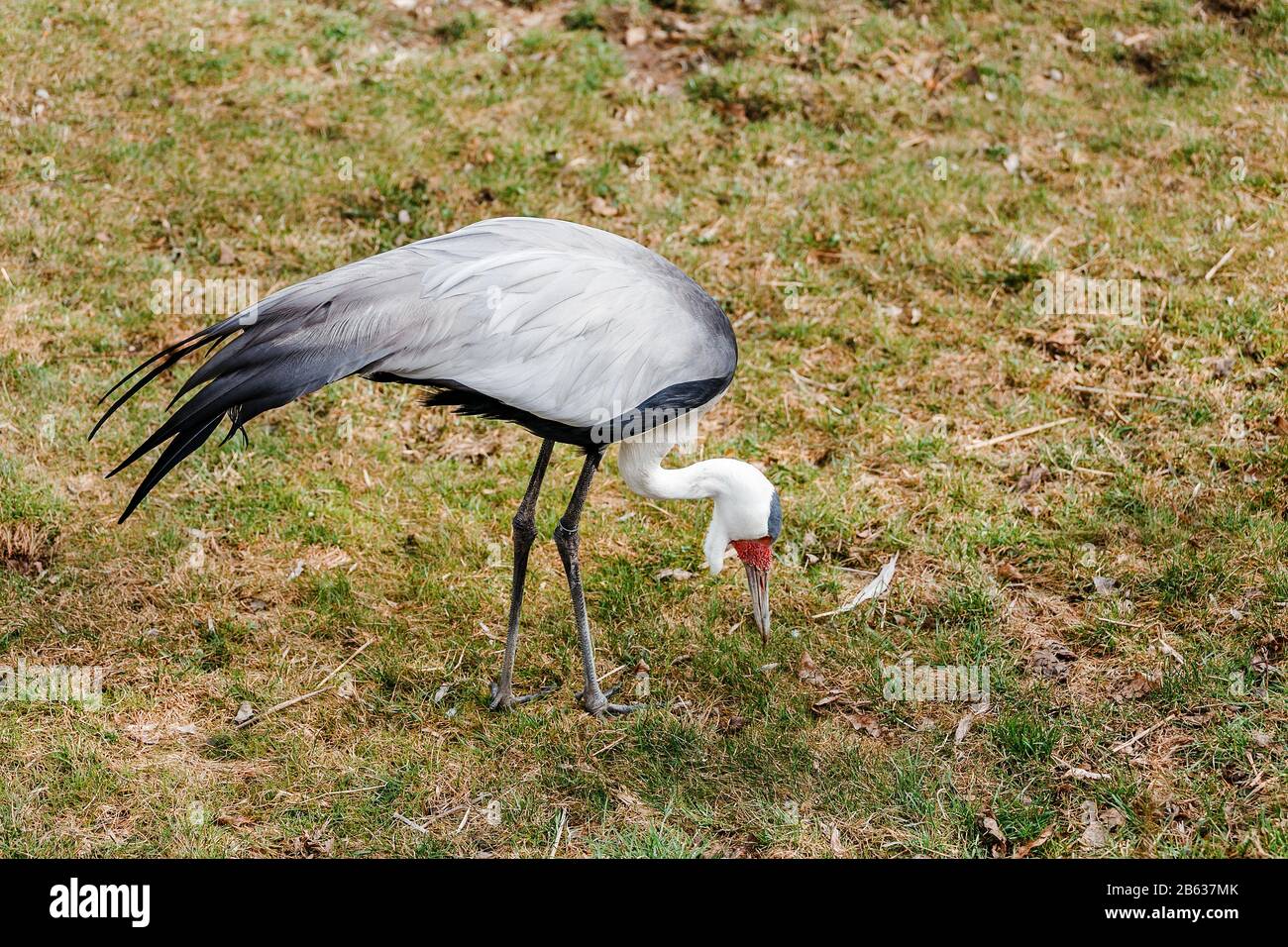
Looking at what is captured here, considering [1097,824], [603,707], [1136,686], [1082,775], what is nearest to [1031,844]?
[1097,824]

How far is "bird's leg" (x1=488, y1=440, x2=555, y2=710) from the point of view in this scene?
444 cm

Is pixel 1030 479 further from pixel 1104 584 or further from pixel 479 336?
pixel 479 336

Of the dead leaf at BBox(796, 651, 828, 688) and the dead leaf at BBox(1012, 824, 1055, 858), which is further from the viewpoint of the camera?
the dead leaf at BBox(796, 651, 828, 688)

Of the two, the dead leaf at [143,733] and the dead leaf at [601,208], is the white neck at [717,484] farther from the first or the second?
the dead leaf at [601,208]

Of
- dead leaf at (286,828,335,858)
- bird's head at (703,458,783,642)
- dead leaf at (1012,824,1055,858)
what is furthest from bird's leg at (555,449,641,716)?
dead leaf at (1012,824,1055,858)

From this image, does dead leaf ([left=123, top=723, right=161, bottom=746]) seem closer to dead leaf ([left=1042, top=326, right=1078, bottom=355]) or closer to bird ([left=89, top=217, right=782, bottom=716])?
bird ([left=89, top=217, right=782, bottom=716])

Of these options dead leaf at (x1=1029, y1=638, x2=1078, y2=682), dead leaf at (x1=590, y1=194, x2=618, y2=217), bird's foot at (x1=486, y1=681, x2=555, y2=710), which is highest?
dead leaf at (x1=590, y1=194, x2=618, y2=217)

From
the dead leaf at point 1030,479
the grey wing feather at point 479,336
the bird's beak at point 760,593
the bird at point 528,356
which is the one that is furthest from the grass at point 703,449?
the grey wing feather at point 479,336

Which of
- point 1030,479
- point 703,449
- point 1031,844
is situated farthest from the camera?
point 703,449

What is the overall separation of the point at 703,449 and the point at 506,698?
177cm

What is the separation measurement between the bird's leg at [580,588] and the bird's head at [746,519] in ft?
1.55

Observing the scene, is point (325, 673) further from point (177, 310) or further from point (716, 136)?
point (716, 136)

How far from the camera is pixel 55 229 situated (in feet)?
22.7

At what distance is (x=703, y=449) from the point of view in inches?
229
